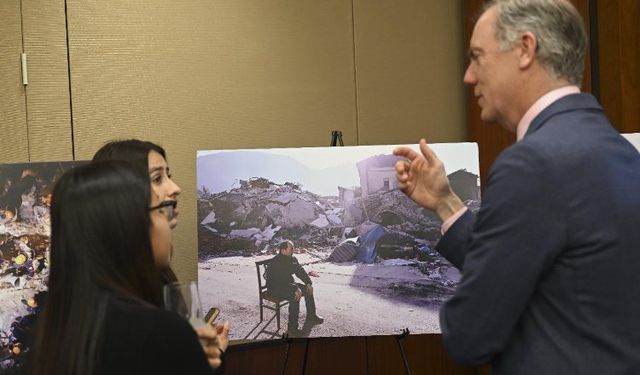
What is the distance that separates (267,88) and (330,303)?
124 cm

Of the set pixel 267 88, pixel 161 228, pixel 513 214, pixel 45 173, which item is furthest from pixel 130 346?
pixel 267 88

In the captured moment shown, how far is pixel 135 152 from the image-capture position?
2680 mm

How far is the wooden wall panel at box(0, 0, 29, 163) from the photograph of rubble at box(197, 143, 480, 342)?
77 cm

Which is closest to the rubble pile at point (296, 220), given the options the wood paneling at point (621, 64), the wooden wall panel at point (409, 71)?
the wooden wall panel at point (409, 71)

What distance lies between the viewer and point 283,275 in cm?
324

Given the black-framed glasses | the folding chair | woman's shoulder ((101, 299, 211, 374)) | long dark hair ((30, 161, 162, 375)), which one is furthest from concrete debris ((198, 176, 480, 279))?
woman's shoulder ((101, 299, 211, 374))

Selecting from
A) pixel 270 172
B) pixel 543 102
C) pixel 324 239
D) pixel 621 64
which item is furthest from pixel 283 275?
pixel 621 64

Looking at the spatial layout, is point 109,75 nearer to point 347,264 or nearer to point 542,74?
point 347,264

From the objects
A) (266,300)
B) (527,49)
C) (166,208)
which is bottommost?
(266,300)

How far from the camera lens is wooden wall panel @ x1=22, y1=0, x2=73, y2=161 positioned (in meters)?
3.39

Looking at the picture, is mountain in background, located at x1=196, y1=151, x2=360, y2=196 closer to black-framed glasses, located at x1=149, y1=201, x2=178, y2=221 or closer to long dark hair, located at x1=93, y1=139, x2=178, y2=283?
long dark hair, located at x1=93, y1=139, x2=178, y2=283

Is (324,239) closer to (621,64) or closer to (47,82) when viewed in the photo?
(47,82)

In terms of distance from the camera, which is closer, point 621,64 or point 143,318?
point 143,318

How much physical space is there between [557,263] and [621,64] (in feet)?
8.53
